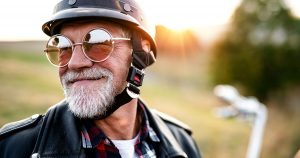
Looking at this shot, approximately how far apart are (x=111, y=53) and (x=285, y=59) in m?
26.1

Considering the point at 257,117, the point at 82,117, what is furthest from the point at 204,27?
the point at 82,117

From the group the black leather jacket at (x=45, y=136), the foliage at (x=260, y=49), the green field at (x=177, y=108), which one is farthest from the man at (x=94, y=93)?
the foliage at (x=260, y=49)

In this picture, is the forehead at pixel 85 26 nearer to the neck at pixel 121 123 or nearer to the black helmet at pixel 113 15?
the black helmet at pixel 113 15

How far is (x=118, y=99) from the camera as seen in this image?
315cm

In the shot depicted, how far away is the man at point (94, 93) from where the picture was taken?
2863 millimetres

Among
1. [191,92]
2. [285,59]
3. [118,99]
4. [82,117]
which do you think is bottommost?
[82,117]

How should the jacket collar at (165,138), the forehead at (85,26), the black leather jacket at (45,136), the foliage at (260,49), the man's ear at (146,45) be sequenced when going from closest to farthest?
the black leather jacket at (45,136)
the forehead at (85,26)
the jacket collar at (165,138)
the man's ear at (146,45)
the foliage at (260,49)

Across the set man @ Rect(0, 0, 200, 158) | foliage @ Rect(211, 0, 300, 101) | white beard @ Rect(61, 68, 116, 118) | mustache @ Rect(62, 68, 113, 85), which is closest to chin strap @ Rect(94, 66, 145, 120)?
man @ Rect(0, 0, 200, 158)

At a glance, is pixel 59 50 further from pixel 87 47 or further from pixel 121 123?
pixel 121 123

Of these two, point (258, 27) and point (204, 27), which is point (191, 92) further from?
point (204, 27)

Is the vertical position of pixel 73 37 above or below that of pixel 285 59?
below

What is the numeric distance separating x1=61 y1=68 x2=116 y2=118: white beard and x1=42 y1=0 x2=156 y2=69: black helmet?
31cm

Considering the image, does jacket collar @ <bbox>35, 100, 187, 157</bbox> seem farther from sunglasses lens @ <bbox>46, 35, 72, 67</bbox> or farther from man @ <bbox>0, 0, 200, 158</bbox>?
sunglasses lens @ <bbox>46, 35, 72, 67</bbox>

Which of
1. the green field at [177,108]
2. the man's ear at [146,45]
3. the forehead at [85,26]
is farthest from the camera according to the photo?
the green field at [177,108]
